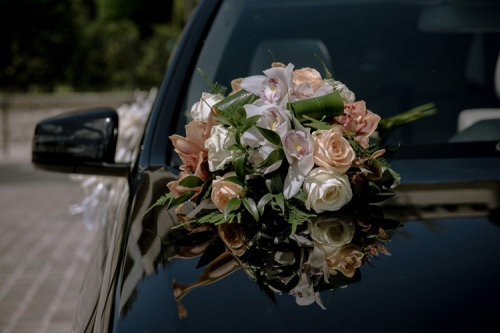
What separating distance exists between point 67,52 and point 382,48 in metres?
16.2

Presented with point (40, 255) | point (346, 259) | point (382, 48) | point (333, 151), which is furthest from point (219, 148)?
point (40, 255)

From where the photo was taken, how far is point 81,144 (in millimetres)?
2291

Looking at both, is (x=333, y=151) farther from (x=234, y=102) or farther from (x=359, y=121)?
(x=234, y=102)

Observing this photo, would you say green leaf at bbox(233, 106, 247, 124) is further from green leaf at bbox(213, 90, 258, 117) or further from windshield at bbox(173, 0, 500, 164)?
windshield at bbox(173, 0, 500, 164)

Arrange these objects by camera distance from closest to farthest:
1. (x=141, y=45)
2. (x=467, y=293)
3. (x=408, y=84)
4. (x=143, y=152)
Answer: (x=467, y=293) → (x=143, y=152) → (x=408, y=84) → (x=141, y=45)

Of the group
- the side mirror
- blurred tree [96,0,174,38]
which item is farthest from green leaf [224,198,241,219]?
blurred tree [96,0,174,38]

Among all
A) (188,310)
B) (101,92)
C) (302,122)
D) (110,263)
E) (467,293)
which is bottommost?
(101,92)

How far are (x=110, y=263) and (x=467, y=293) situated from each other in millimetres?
762

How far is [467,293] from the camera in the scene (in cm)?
128

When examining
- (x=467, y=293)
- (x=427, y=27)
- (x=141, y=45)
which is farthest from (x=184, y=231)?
(x=141, y=45)

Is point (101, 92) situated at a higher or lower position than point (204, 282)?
lower

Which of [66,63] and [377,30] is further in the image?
[66,63]

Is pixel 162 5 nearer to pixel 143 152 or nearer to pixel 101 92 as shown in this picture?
pixel 101 92

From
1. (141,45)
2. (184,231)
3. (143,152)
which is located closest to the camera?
(184,231)
